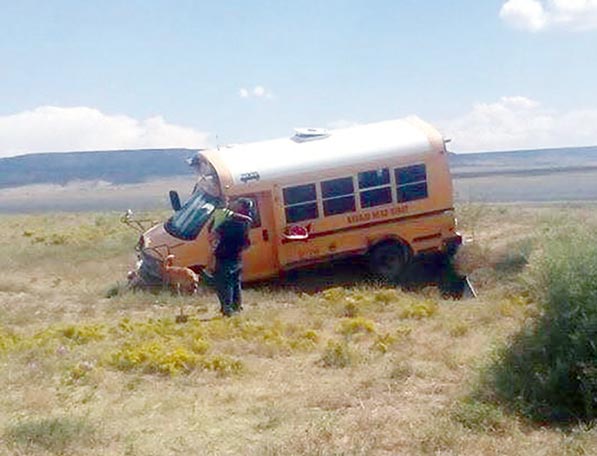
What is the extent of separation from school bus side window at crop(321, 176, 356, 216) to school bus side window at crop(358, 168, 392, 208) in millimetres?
210

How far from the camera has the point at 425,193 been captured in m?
15.8

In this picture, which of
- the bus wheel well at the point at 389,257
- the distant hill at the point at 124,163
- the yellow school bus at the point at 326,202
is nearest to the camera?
the yellow school bus at the point at 326,202

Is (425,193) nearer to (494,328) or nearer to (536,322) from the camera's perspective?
(494,328)

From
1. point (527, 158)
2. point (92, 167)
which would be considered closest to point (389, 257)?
point (527, 158)

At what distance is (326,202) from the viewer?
15.4 meters

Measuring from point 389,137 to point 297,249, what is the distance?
8.84ft

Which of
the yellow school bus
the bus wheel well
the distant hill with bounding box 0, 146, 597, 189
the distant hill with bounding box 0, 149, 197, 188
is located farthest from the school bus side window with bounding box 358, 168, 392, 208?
the distant hill with bounding box 0, 149, 197, 188

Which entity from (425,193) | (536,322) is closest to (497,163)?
(425,193)

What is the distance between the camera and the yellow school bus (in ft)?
49.8

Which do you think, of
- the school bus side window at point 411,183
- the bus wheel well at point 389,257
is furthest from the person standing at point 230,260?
the school bus side window at point 411,183

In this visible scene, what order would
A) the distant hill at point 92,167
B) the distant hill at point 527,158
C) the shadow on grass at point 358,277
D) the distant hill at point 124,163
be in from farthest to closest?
1. the distant hill at point 92,167
2. the distant hill at point 124,163
3. the distant hill at point 527,158
4. the shadow on grass at point 358,277

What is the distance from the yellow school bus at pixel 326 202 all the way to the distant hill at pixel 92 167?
108882mm

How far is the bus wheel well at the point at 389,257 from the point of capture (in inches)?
622

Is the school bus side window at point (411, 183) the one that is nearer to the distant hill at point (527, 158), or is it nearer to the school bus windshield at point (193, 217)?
the school bus windshield at point (193, 217)
